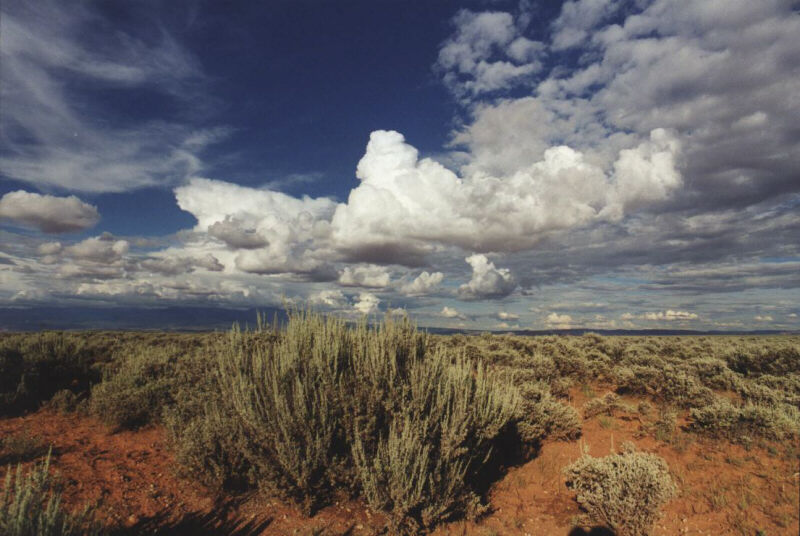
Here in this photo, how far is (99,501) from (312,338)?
4.43 meters

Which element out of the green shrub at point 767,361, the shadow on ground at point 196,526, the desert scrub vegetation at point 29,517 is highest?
the desert scrub vegetation at point 29,517

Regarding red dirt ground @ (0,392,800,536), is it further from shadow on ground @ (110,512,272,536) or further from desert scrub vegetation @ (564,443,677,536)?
desert scrub vegetation @ (564,443,677,536)

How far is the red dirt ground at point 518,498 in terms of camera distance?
477cm

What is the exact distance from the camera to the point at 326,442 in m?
6.20

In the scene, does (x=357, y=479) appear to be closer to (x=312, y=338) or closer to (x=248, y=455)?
(x=248, y=455)

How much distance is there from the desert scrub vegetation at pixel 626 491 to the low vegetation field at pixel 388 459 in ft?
0.08

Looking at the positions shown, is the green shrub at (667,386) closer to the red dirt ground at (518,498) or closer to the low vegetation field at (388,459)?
the low vegetation field at (388,459)

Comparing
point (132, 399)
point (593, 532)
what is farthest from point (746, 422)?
point (132, 399)

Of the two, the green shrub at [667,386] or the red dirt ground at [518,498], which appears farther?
the green shrub at [667,386]

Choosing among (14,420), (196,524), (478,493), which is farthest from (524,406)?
(14,420)

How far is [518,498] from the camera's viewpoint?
671cm

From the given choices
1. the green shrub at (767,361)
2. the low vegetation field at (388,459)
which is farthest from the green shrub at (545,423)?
the green shrub at (767,361)

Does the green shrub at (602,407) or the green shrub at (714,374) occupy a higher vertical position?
the green shrub at (714,374)

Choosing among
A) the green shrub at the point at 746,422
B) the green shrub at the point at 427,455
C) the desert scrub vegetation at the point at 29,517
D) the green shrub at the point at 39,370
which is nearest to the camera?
the desert scrub vegetation at the point at 29,517
